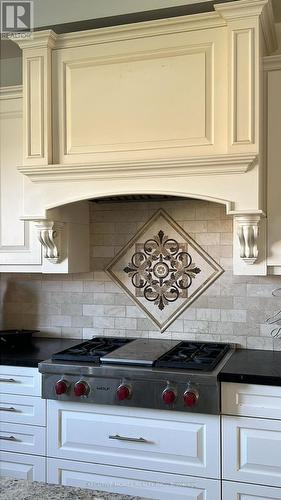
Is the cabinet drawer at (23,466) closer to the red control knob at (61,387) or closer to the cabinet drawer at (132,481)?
the cabinet drawer at (132,481)

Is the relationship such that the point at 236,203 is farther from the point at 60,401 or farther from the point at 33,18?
the point at 33,18

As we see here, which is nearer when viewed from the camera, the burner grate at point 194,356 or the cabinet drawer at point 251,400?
the cabinet drawer at point 251,400

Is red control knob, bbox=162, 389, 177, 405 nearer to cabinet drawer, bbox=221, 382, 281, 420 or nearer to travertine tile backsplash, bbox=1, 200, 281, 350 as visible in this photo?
cabinet drawer, bbox=221, 382, 281, 420

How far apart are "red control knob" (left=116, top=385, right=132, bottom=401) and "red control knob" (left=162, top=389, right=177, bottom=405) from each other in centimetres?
17

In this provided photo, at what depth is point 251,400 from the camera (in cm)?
217

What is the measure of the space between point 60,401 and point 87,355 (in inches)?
9.8

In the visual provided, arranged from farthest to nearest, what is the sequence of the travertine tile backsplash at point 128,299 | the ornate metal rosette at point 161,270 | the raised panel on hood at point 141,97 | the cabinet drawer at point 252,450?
the ornate metal rosette at point 161,270 → the travertine tile backsplash at point 128,299 → the raised panel on hood at point 141,97 → the cabinet drawer at point 252,450

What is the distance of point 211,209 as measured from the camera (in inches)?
110

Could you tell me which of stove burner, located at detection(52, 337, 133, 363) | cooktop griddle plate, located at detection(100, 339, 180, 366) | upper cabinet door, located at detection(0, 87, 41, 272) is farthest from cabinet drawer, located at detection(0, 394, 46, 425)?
upper cabinet door, located at detection(0, 87, 41, 272)

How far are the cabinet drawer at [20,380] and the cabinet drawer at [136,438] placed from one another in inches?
5.4

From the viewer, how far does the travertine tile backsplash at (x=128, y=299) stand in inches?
107

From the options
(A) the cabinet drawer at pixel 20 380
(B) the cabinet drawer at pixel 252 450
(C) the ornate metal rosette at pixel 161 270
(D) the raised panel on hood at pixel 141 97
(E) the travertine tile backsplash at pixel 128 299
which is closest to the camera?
(B) the cabinet drawer at pixel 252 450

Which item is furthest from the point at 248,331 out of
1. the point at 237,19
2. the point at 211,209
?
the point at 237,19

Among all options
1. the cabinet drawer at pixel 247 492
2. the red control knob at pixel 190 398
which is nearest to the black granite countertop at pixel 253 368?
the red control knob at pixel 190 398
